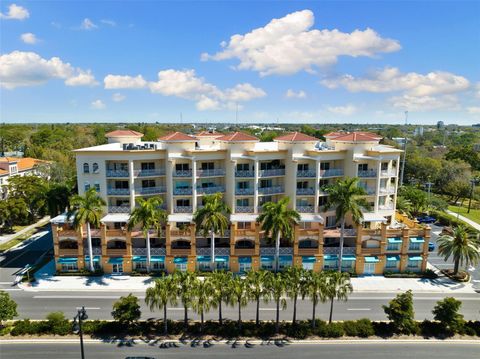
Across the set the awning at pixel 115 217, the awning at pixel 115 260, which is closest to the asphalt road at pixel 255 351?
the awning at pixel 115 260

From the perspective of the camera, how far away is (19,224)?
72.1 meters

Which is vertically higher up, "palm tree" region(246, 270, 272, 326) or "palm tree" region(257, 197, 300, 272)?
"palm tree" region(257, 197, 300, 272)

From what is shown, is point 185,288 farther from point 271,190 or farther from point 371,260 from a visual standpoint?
point 371,260

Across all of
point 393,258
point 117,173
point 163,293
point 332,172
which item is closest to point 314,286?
point 163,293

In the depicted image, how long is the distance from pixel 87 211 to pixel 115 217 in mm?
5828

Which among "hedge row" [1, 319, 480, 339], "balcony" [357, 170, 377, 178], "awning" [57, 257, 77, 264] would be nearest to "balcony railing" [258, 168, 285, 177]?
"balcony" [357, 170, 377, 178]

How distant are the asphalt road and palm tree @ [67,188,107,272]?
16309 mm

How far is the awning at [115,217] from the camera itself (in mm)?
49850

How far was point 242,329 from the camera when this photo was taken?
34.7 metres

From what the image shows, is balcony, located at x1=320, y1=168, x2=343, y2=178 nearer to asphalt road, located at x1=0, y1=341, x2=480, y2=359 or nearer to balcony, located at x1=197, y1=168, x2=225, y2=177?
balcony, located at x1=197, y1=168, x2=225, y2=177

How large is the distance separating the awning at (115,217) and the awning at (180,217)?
244 inches

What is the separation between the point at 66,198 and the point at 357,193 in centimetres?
4642

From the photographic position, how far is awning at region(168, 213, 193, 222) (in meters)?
50.7

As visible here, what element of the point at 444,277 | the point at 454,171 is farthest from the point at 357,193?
the point at 454,171
